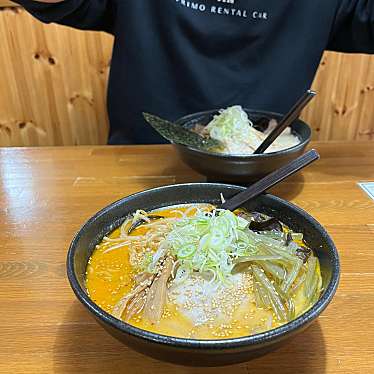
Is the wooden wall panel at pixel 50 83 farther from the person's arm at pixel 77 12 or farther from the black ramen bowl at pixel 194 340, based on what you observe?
the black ramen bowl at pixel 194 340

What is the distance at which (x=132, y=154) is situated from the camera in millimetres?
1658

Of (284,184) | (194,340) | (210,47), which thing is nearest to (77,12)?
(210,47)

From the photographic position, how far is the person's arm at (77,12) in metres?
1.80

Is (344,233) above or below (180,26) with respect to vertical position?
below

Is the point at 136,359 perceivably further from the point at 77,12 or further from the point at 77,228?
the point at 77,12

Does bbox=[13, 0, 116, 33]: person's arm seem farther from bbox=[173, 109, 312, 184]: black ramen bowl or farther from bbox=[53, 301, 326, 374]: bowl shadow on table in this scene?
bbox=[53, 301, 326, 374]: bowl shadow on table

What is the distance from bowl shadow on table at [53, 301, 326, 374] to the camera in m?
0.77

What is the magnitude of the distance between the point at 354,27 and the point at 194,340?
5.86 feet

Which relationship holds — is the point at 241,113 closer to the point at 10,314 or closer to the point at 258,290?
the point at 258,290

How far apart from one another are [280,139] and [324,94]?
172cm

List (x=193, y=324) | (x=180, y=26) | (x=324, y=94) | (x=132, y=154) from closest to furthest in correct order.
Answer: (x=193, y=324) → (x=132, y=154) → (x=180, y=26) → (x=324, y=94)

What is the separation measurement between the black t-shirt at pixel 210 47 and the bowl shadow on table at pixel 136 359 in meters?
1.36

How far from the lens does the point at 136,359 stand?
788 mm

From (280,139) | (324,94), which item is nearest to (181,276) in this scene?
(280,139)
